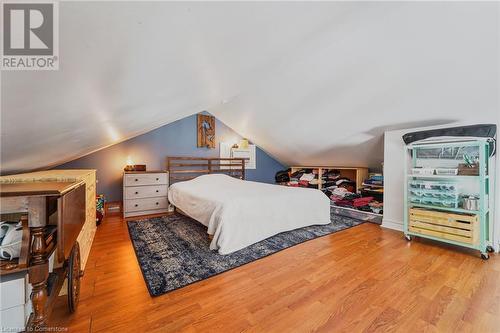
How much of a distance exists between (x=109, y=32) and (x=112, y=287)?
5.60ft

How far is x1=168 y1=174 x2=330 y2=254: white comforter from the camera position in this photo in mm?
2193

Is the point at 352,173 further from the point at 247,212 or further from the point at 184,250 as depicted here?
the point at 184,250

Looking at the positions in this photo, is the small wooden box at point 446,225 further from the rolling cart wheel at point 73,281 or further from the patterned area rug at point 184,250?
the rolling cart wheel at point 73,281

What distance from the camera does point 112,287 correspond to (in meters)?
1.57

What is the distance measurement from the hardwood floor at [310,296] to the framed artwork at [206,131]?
286 centimetres

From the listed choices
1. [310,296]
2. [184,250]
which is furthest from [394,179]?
[184,250]

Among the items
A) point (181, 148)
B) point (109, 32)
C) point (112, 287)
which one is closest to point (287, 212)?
point (112, 287)

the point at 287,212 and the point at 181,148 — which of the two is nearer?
the point at 287,212

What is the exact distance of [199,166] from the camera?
4.62 meters

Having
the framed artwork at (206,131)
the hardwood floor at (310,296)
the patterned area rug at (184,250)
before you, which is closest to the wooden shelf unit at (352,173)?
the patterned area rug at (184,250)

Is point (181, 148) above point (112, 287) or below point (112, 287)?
above

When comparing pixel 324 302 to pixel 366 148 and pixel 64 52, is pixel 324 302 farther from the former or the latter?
pixel 366 148

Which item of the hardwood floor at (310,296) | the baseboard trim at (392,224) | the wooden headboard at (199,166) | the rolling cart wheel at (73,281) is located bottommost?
the hardwood floor at (310,296)

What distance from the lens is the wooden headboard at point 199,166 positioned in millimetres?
4289
